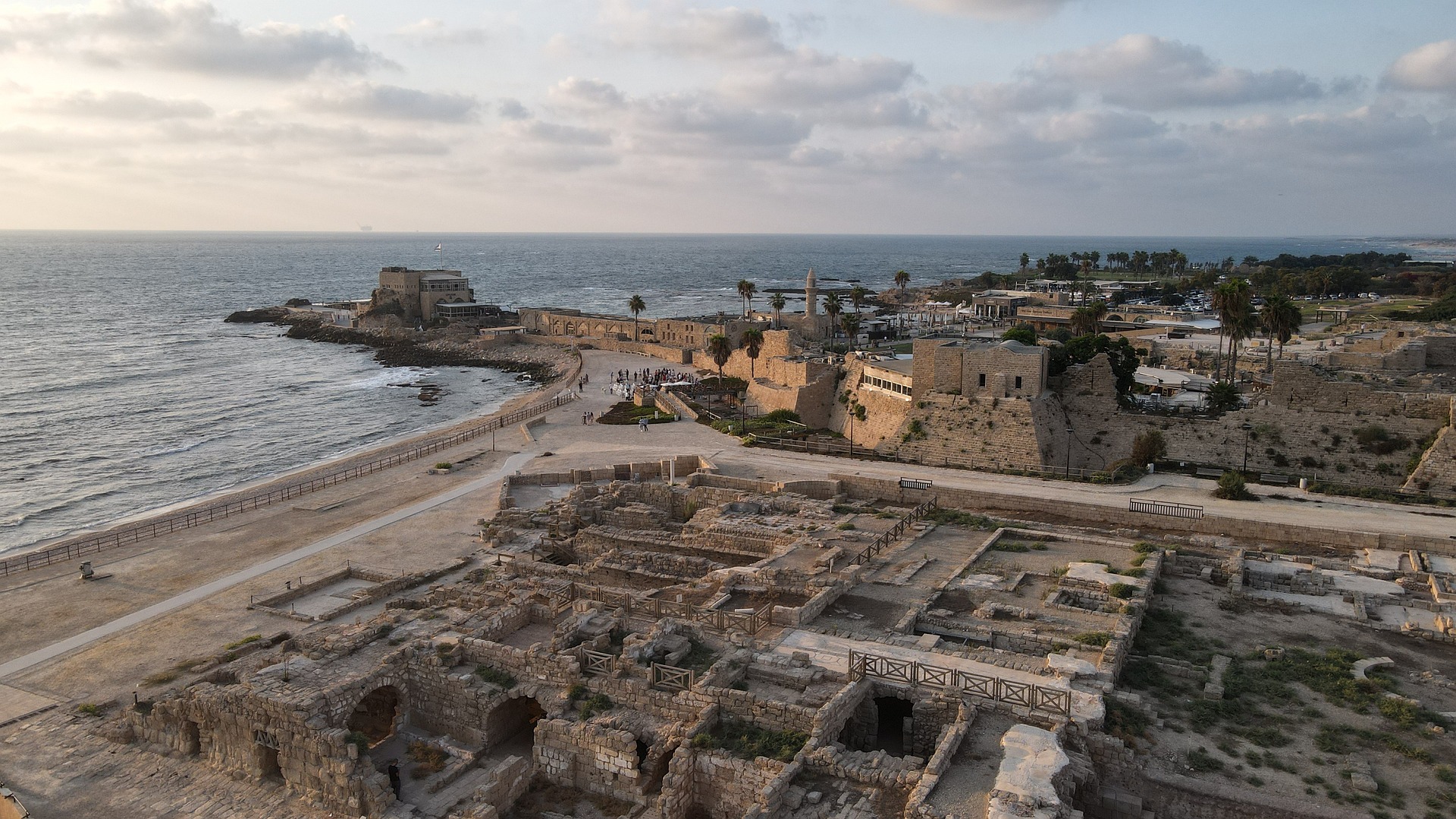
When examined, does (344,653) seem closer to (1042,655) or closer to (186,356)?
(1042,655)

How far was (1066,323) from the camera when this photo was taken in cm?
8669

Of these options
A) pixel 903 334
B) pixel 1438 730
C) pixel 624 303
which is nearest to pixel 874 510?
pixel 1438 730

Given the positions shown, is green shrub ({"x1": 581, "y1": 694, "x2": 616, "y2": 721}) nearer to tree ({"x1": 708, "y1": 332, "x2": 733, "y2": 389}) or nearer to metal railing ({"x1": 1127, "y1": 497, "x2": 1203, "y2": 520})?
metal railing ({"x1": 1127, "y1": 497, "x2": 1203, "y2": 520})

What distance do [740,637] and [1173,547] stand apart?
16.2 metres

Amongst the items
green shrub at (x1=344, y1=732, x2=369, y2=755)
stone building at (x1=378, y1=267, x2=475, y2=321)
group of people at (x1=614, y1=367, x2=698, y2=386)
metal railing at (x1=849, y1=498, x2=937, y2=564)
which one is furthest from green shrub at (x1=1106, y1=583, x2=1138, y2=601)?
stone building at (x1=378, y1=267, x2=475, y2=321)

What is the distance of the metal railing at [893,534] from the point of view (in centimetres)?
2855

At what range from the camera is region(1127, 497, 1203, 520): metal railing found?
3272 cm

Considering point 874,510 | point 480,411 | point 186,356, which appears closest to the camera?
point 874,510

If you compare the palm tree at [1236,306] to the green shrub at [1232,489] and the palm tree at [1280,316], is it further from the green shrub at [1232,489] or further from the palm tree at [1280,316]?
the green shrub at [1232,489]

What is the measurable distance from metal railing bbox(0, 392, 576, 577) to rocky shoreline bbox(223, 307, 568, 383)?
97.0ft

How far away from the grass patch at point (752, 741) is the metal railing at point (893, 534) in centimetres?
1026

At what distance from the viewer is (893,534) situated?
102 ft

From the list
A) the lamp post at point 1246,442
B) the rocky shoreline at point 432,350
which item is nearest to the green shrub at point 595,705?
the lamp post at point 1246,442

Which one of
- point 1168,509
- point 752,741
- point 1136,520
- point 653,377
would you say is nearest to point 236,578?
point 752,741
